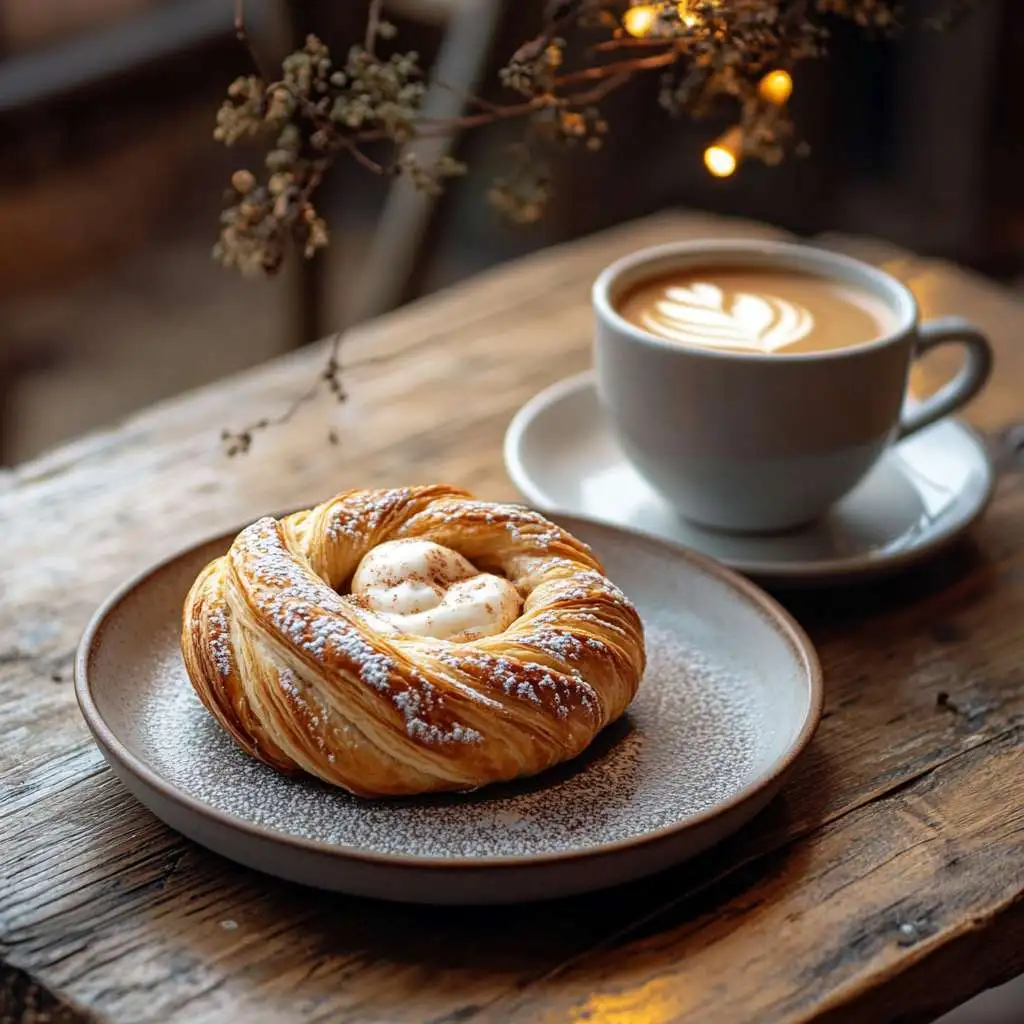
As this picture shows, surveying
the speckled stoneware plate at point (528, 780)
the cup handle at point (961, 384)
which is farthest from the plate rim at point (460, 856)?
the cup handle at point (961, 384)

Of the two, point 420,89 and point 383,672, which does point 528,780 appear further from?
point 420,89

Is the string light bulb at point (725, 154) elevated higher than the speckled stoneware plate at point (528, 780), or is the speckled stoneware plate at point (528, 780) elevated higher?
the string light bulb at point (725, 154)

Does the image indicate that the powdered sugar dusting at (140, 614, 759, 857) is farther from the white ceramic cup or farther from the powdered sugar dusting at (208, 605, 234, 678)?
the white ceramic cup

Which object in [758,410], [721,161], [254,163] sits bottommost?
[254,163]

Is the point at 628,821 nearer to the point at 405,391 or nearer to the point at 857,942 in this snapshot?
the point at 857,942

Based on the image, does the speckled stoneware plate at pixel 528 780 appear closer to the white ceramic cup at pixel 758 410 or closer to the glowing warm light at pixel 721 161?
the white ceramic cup at pixel 758 410

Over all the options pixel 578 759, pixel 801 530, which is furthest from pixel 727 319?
pixel 578 759
